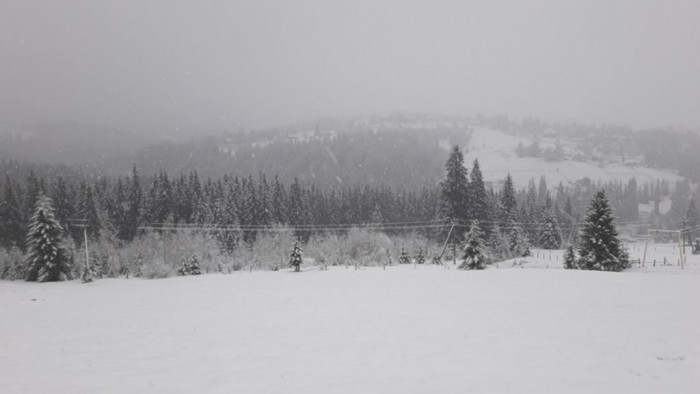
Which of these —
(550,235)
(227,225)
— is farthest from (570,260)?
(227,225)

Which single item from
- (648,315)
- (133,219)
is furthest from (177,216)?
(648,315)

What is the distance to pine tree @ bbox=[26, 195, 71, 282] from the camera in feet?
118

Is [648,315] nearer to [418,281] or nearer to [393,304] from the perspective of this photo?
[393,304]

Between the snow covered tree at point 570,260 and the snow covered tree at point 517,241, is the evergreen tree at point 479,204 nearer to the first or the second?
the snow covered tree at point 517,241

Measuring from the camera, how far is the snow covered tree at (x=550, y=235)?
69.5m

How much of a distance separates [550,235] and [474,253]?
45.5 meters

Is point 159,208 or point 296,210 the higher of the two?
point 159,208

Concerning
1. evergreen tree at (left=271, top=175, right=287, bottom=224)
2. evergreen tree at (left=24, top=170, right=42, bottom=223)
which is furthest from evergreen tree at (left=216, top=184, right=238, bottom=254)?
evergreen tree at (left=24, top=170, right=42, bottom=223)

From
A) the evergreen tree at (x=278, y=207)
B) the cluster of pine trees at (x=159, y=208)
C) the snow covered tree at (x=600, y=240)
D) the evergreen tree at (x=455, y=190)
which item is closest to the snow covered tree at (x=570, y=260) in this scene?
the snow covered tree at (x=600, y=240)

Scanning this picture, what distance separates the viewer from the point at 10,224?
59375 millimetres

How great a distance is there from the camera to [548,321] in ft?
47.6

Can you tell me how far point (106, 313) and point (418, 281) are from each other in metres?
20.7

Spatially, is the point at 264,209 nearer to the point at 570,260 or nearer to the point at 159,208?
the point at 159,208

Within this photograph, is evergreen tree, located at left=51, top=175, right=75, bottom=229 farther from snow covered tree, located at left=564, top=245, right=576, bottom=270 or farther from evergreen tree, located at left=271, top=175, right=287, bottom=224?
snow covered tree, located at left=564, top=245, right=576, bottom=270
